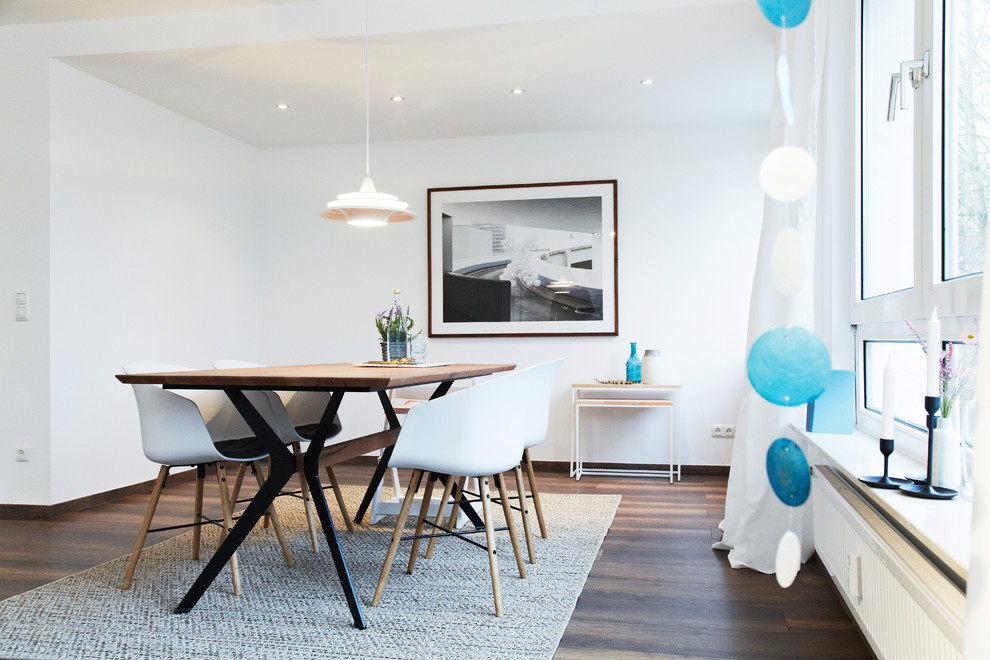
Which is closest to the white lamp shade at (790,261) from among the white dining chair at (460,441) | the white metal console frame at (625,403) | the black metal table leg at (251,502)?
the white dining chair at (460,441)

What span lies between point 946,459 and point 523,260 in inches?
154

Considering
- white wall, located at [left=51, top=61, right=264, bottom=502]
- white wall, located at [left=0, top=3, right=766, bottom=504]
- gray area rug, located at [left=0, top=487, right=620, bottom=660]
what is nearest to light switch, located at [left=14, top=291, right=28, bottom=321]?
white wall, located at [left=0, top=3, right=766, bottom=504]

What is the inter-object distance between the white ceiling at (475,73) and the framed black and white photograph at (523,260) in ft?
1.59

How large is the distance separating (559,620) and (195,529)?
1520 millimetres

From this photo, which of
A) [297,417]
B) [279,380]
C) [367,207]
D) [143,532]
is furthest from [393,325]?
[143,532]

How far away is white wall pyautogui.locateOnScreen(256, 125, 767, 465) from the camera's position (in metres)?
5.06

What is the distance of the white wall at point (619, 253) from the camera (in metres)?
5.06

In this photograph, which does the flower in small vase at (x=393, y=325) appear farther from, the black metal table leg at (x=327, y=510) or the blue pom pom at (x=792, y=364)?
the blue pom pom at (x=792, y=364)

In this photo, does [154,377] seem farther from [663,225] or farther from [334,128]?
[663,225]

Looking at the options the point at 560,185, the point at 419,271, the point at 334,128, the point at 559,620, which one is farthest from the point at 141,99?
the point at 559,620

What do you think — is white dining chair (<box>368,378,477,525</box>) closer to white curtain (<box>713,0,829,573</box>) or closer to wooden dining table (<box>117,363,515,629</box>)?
wooden dining table (<box>117,363,515,629</box>)

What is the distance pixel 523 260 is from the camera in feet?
17.4

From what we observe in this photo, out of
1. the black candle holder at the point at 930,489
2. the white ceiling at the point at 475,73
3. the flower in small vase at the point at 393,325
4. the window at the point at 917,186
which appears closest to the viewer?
the black candle holder at the point at 930,489

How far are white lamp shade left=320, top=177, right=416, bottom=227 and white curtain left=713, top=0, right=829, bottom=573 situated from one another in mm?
1487
